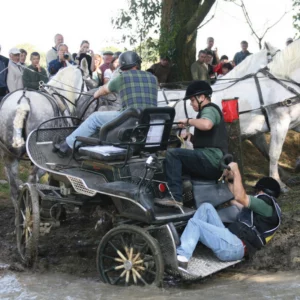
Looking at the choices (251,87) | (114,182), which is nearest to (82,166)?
(114,182)

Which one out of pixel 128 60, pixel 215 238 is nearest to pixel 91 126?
pixel 128 60

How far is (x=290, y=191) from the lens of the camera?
9.65 metres

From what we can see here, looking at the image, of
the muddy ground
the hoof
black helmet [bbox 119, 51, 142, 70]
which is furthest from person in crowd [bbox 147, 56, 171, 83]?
black helmet [bbox 119, 51, 142, 70]

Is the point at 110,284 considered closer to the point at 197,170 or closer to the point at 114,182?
the point at 114,182

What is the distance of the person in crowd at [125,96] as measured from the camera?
6.90m

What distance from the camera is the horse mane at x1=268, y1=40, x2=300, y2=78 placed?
32.6 feet

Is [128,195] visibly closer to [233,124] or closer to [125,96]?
[125,96]

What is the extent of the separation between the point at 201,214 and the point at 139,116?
44.0 inches

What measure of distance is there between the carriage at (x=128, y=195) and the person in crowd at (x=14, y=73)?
4401 millimetres

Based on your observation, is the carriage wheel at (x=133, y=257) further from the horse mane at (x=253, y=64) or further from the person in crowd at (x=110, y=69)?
the person in crowd at (x=110, y=69)

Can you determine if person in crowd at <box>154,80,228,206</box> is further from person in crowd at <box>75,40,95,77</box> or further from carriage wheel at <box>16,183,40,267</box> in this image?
person in crowd at <box>75,40,95,77</box>

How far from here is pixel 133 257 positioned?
18.5ft

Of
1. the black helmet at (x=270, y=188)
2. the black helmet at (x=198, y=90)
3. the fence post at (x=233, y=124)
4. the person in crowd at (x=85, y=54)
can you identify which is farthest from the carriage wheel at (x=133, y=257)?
the person in crowd at (x=85, y=54)

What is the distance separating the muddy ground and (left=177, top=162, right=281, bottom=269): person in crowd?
0.45 m
